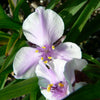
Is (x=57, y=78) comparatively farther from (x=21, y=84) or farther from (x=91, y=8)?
(x=91, y=8)

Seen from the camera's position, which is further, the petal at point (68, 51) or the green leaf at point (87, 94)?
the petal at point (68, 51)

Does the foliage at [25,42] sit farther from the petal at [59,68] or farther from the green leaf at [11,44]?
the petal at [59,68]

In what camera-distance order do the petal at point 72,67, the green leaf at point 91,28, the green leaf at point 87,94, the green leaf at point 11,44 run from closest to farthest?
the green leaf at point 87,94 → the petal at point 72,67 → the green leaf at point 11,44 → the green leaf at point 91,28

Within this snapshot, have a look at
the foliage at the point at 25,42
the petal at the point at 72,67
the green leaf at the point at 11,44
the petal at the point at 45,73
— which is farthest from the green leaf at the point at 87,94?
the green leaf at the point at 11,44

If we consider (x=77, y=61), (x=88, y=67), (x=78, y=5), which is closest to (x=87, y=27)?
(x=78, y=5)

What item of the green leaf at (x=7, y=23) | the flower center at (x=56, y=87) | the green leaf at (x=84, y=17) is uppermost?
the green leaf at (x=7, y=23)

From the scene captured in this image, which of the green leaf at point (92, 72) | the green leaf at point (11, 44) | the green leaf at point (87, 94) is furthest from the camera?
the green leaf at point (11, 44)

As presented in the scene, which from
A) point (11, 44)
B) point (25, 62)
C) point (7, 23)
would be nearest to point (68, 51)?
point (25, 62)
